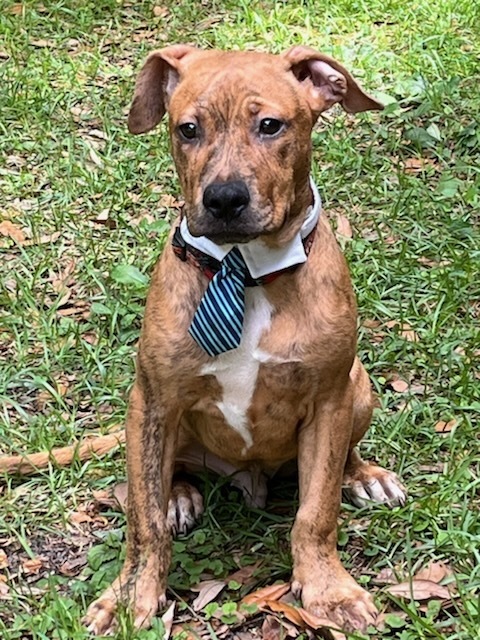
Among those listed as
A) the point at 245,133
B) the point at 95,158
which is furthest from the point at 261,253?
the point at 95,158

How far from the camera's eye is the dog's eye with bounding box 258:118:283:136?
3.11m

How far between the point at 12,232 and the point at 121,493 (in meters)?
2.26

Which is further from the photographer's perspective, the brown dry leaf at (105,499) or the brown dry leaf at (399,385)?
the brown dry leaf at (399,385)

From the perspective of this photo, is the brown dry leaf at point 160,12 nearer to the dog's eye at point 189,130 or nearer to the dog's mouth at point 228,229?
the dog's eye at point 189,130

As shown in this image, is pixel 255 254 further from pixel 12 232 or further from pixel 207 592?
pixel 12 232

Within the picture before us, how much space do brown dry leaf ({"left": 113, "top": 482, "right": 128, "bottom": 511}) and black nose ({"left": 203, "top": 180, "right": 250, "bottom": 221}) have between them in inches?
54.0

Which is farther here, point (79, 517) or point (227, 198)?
point (79, 517)

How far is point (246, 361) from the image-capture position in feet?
11.0

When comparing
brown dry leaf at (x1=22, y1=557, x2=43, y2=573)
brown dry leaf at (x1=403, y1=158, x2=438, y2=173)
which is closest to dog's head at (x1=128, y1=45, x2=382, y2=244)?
brown dry leaf at (x1=22, y1=557, x2=43, y2=573)

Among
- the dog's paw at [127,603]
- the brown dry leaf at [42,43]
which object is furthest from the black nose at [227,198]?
the brown dry leaf at [42,43]

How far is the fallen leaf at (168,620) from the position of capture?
3.35m

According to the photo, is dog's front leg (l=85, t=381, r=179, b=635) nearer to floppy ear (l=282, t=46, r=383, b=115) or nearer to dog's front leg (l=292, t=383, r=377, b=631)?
dog's front leg (l=292, t=383, r=377, b=631)

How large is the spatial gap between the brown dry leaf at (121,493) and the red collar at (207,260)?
101 cm

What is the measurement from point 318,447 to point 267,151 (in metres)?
0.98
